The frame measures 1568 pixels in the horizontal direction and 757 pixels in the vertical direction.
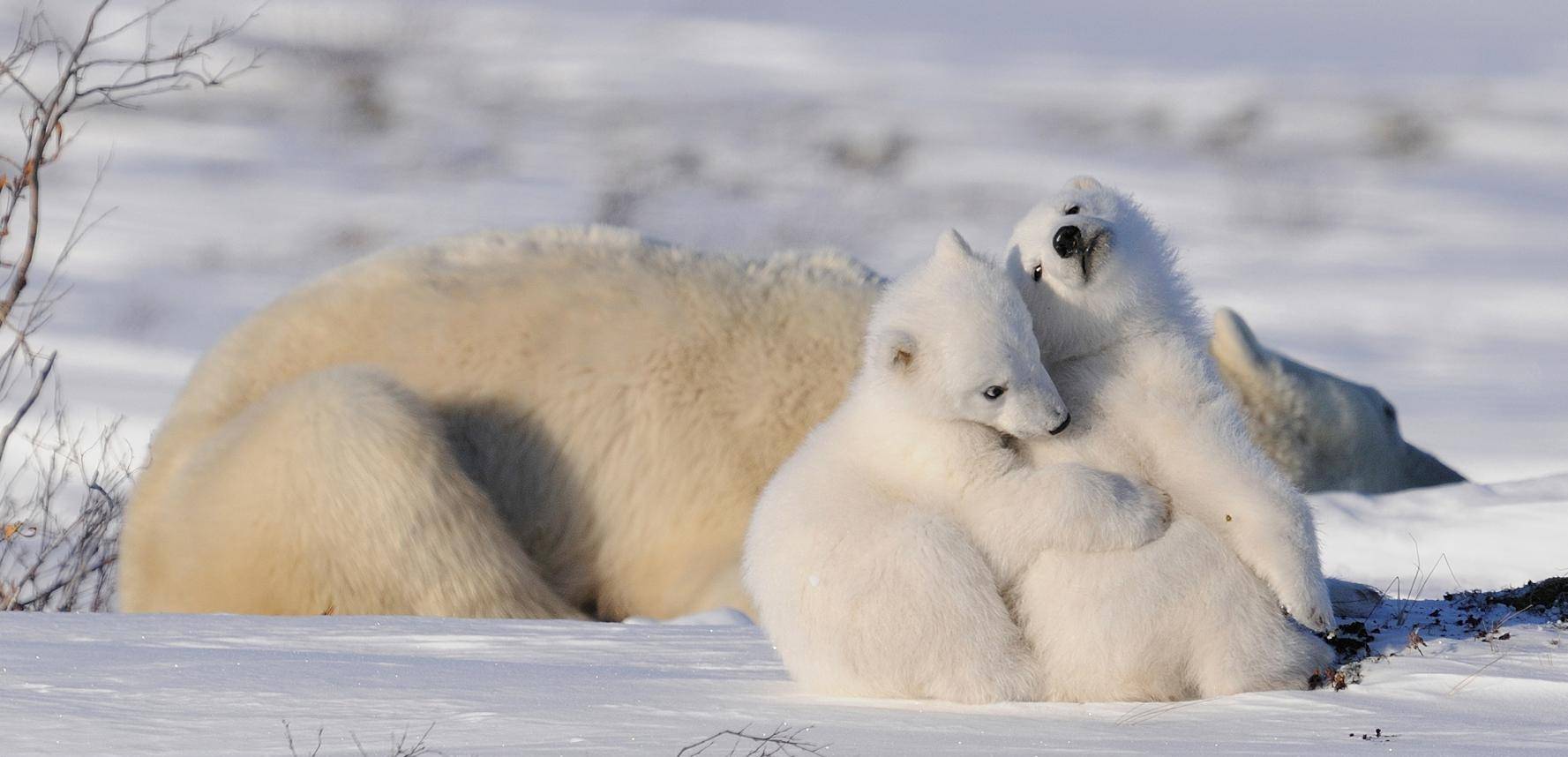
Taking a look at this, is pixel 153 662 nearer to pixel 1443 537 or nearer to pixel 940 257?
Result: pixel 940 257

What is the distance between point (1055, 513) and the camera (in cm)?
256

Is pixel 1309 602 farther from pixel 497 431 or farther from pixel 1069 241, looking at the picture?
pixel 497 431

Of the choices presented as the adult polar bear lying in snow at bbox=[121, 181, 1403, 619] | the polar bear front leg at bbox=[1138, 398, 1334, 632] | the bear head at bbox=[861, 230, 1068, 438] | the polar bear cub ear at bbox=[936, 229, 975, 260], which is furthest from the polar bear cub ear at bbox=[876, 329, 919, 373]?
the adult polar bear lying in snow at bbox=[121, 181, 1403, 619]

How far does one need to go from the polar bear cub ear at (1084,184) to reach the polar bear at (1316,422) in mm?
4036

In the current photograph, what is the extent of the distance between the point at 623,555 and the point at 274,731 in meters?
2.66

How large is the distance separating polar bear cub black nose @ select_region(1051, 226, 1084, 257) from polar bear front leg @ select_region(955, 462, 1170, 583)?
338 millimetres

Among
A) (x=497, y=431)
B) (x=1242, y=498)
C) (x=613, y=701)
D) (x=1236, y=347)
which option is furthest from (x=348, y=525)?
(x=1236, y=347)

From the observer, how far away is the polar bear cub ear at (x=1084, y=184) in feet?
9.48

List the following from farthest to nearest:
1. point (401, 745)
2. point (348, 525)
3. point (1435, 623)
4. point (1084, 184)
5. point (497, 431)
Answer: point (497, 431) → point (348, 525) → point (1435, 623) → point (1084, 184) → point (401, 745)

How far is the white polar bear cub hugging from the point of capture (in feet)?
8.45

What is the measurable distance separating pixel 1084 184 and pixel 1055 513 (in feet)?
2.04

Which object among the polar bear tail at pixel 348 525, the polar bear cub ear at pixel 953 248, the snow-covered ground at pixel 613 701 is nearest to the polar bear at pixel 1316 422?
the polar bear tail at pixel 348 525

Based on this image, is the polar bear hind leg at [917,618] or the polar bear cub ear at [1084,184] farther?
the polar bear cub ear at [1084,184]

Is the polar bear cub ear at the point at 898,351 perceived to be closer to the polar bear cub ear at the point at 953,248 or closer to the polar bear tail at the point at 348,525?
the polar bear cub ear at the point at 953,248
